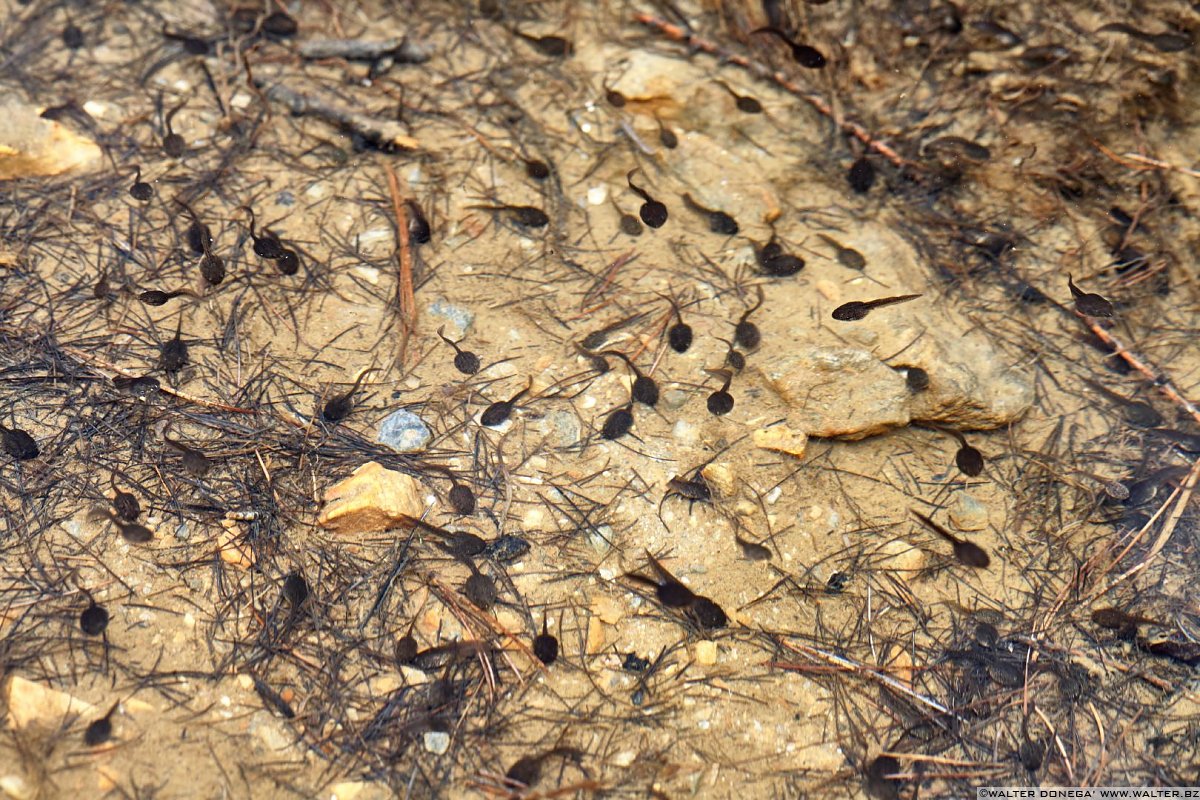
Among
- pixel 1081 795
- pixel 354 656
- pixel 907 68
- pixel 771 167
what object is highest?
pixel 907 68

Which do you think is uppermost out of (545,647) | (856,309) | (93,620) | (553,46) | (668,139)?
(553,46)

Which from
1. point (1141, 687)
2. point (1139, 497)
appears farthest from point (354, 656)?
point (1139, 497)

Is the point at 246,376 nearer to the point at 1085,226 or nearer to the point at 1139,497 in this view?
the point at 1139,497

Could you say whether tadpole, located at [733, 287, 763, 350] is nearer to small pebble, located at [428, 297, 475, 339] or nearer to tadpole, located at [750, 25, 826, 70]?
small pebble, located at [428, 297, 475, 339]

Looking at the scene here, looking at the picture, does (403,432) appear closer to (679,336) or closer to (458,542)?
(458,542)

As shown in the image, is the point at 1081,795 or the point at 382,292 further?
the point at 382,292

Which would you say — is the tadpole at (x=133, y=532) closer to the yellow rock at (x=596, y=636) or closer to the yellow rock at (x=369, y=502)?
the yellow rock at (x=369, y=502)

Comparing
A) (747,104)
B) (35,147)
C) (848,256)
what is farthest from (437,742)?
(747,104)

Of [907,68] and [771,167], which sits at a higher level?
[907,68]

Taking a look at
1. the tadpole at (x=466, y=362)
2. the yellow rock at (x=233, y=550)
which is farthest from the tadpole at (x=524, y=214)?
the yellow rock at (x=233, y=550)
